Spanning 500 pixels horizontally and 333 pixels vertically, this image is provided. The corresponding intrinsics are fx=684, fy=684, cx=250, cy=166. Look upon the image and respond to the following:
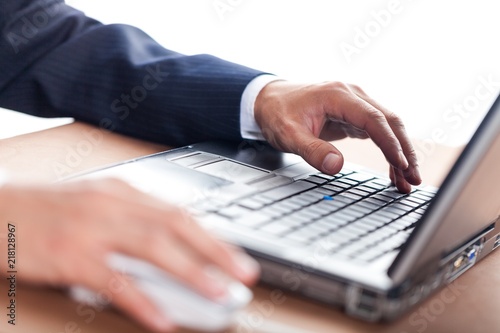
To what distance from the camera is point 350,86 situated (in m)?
1.09

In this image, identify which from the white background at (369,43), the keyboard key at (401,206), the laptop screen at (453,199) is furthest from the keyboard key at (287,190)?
the white background at (369,43)

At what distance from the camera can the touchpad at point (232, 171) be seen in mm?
826

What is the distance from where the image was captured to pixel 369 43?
6.07ft

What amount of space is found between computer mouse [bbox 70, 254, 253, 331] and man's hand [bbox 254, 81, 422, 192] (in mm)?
439

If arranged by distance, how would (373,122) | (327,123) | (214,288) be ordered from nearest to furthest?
(214,288) < (373,122) < (327,123)

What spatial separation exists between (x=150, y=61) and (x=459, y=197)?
0.69 metres

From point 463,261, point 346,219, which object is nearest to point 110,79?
point 346,219

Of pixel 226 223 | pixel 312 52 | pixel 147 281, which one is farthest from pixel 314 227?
pixel 312 52

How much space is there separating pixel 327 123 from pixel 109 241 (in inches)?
24.3

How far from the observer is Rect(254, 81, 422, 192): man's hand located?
0.95 m

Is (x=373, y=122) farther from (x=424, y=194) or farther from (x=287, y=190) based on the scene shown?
(x=287, y=190)

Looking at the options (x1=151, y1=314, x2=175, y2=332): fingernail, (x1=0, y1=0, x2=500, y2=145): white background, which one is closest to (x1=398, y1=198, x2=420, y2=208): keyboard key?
(x1=151, y1=314, x2=175, y2=332): fingernail

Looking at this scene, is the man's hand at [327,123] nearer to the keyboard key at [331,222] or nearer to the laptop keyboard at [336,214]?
the laptop keyboard at [336,214]

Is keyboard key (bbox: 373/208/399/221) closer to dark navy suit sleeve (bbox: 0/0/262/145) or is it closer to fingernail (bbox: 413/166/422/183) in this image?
fingernail (bbox: 413/166/422/183)
